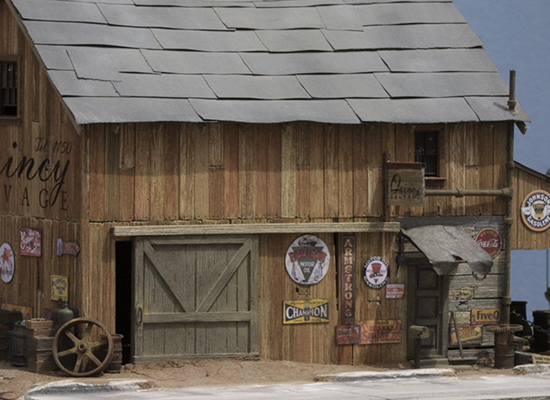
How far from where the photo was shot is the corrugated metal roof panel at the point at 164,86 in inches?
773

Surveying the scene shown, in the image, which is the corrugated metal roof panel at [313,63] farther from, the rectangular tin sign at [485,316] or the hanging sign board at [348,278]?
the rectangular tin sign at [485,316]

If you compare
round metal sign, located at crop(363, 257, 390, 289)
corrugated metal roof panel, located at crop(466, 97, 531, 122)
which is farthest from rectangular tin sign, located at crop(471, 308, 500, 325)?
corrugated metal roof panel, located at crop(466, 97, 531, 122)

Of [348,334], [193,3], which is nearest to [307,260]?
[348,334]

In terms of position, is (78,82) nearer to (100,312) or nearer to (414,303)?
(100,312)

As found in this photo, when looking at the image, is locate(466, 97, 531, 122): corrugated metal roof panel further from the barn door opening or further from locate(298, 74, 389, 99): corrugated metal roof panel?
the barn door opening

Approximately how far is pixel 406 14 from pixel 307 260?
18.0 ft

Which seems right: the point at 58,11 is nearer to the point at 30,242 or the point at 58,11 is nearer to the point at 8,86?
the point at 8,86

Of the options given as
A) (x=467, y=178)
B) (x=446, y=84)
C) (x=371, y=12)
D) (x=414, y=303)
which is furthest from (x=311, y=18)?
(x=414, y=303)

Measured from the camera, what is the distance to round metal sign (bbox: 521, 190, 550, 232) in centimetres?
2209

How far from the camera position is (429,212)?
21.4 meters

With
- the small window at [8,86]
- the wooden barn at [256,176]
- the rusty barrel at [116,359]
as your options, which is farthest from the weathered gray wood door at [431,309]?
the small window at [8,86]

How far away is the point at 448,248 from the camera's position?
67.9 feet

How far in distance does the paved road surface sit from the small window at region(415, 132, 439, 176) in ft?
14.5

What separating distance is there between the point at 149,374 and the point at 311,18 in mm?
7716
